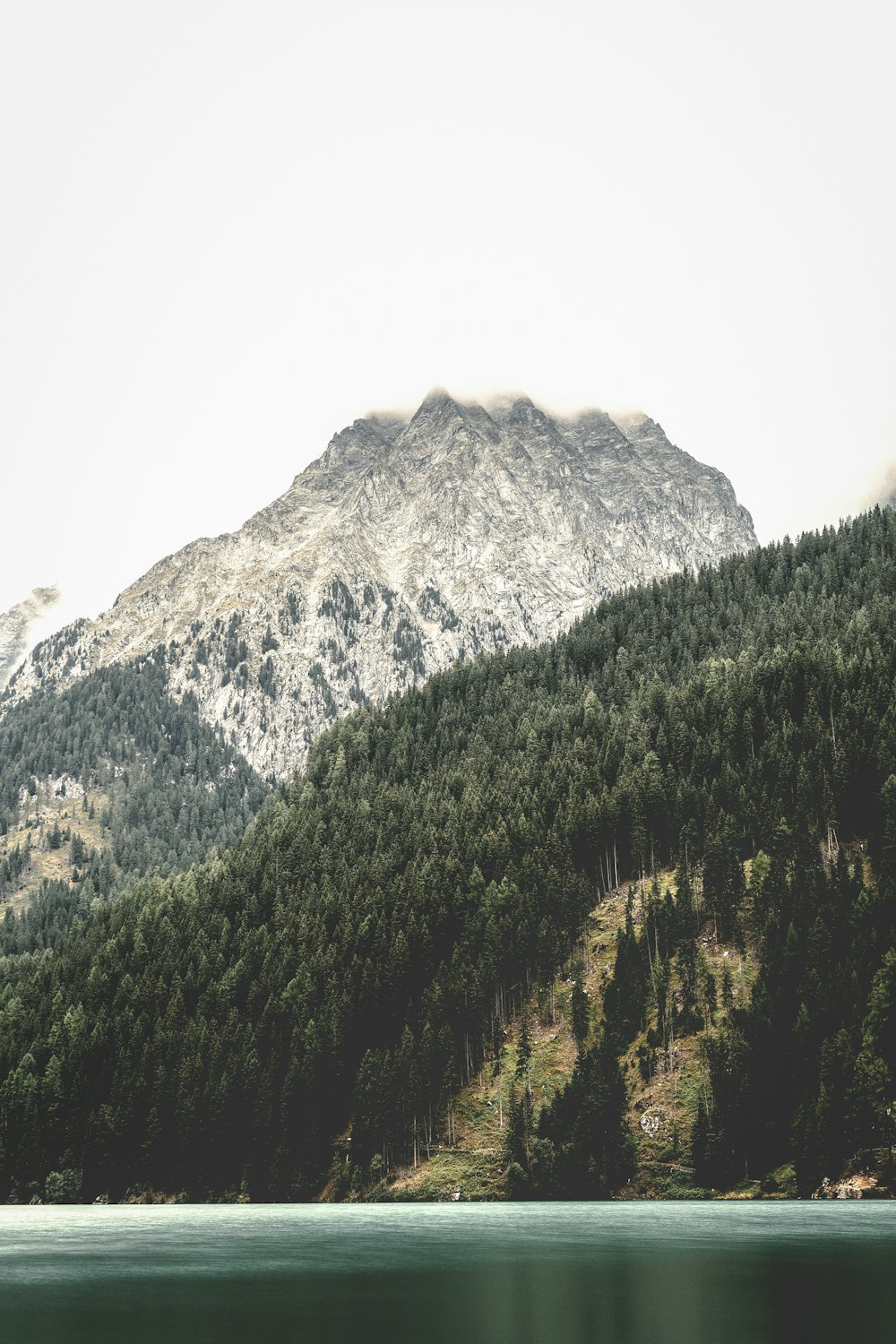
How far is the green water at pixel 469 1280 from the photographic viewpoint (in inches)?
1775

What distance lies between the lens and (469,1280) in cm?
5994

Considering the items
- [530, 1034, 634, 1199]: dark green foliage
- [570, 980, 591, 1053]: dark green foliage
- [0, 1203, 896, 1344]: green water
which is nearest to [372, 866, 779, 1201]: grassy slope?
[570, 980, 591, 1053]: dark green foliage

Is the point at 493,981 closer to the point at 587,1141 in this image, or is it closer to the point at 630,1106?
the point at 630,1106

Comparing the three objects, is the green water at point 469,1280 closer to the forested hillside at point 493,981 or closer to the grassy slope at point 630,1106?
the grassy slope at point 630,1106

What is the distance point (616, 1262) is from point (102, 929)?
500 ft

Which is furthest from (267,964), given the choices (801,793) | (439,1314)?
(439,1314)

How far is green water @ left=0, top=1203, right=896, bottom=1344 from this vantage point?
45.1 metres

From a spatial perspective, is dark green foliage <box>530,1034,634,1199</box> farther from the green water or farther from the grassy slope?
the green water

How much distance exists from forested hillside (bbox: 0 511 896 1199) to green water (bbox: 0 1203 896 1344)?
956 inches

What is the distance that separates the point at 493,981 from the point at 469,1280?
9400 cm

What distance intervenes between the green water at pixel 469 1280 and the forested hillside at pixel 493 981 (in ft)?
79.7

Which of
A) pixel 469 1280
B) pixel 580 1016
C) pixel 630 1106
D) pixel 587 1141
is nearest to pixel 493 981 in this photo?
pixel 580 1016

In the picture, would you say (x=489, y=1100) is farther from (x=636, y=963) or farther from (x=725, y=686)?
(x=725, y=686)

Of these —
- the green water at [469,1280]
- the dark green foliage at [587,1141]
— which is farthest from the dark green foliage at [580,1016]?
the green water at [469,1280]
